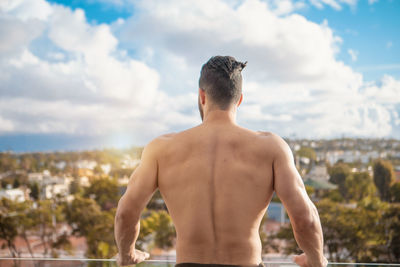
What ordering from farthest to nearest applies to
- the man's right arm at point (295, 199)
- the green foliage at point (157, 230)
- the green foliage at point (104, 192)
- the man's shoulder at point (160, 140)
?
the green foliage at point (104, 192) < the green foliage at point (157, 230) < the man's shoulder at point (160, 140) < the man's right arm at point (295, 199)

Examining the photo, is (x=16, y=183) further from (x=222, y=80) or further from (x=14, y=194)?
(x=222, y=80)

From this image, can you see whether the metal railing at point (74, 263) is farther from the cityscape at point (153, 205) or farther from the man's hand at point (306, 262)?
the cityscape at point (153, 205)

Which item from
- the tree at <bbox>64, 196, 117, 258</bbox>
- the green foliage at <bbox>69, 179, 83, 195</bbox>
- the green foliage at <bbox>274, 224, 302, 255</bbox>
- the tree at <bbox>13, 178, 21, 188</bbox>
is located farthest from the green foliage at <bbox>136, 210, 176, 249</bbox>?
the tree at <bbox>13, 178, 21, 188</bbox>

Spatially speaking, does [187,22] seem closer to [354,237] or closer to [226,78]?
[354,237]

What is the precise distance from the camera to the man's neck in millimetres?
1107

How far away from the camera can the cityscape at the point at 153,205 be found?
2111cm

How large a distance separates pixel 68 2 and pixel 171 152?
49298mm

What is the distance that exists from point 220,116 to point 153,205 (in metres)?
23.0

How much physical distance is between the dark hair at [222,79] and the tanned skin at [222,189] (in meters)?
0.03

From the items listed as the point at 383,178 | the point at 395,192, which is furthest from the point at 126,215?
the point at 383,178

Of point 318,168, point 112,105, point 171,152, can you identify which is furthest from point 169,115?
point 171,152

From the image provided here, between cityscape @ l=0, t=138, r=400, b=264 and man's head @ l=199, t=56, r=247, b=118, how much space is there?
775 inches

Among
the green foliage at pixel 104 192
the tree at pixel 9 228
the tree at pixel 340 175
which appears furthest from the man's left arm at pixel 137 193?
the tree at pixel 340 175

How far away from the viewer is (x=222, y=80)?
3.60ft
